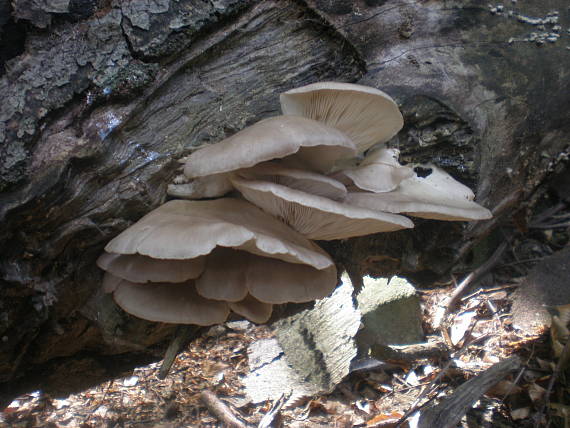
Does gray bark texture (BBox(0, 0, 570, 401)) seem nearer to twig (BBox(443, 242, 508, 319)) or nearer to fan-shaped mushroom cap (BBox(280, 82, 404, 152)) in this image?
fan-shaped mushroom cap (BBox(280, 82, 404, 152))

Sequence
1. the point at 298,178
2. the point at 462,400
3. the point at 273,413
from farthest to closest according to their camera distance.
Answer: the point at 273,413, the point at 462,400, the point at 298,178

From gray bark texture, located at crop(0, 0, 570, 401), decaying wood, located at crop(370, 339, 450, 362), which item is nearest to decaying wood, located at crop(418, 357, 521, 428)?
gray bark texture, located at crop(0, 0, 570, 401)

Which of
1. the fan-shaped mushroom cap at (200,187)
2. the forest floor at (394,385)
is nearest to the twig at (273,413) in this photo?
the forest floor at (394,385)

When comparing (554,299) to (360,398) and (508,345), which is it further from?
(360,398)

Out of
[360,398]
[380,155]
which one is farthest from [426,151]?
[360,398]

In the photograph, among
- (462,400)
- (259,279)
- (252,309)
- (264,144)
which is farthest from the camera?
(462,400)

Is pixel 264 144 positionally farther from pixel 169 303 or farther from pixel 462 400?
pixel 462 400

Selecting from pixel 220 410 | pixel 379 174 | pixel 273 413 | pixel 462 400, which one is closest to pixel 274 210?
pixel 379 174
